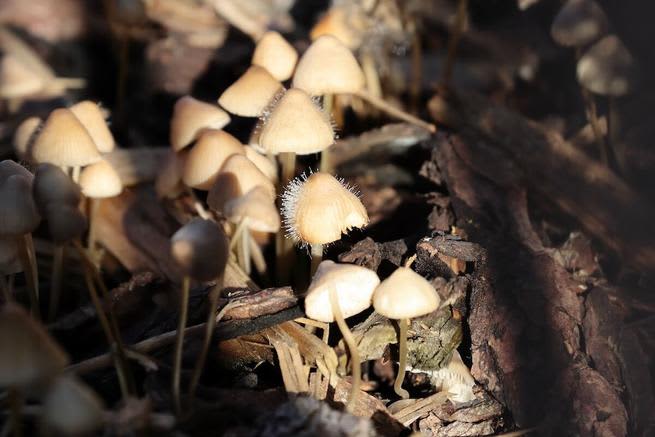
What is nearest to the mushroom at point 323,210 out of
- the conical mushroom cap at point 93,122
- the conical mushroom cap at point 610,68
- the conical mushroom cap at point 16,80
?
the conical mushroom cap at point 93,122

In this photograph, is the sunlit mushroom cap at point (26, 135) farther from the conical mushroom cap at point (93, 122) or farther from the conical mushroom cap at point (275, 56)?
the conical mushroom cap at point (275, 56)

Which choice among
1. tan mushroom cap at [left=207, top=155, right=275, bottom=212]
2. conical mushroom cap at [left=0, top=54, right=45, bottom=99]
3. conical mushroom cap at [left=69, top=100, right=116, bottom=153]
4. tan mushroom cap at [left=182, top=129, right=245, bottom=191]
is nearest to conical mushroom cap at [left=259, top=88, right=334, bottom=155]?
tan mushroom cap at [left=207, top=155, right=275, bottom=212]

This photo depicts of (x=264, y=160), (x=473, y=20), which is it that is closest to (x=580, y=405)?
(x=264, y=160)

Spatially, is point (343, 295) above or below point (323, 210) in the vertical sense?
below

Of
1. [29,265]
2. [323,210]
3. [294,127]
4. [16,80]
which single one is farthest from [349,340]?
[16,80]

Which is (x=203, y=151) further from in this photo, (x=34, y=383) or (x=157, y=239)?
(x=34, y=383)

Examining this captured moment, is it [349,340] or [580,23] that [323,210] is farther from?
[580,23]
